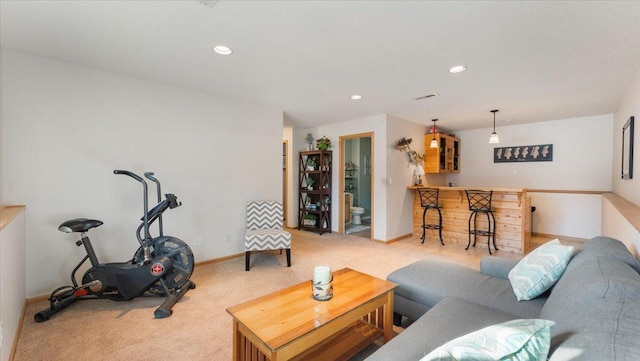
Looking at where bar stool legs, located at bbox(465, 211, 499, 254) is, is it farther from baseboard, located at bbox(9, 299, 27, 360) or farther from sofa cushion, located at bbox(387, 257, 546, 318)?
baseboard, located at bbox(9, 299, 27, 360)

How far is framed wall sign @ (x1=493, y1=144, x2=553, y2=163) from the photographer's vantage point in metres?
5.45

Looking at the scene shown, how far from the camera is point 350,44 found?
2326mm

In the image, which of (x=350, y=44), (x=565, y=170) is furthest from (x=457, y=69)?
(x=565, y=170)

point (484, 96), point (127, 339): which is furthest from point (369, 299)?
point (484, 96)

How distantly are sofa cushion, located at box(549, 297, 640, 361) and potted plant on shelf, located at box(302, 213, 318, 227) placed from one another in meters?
5.02

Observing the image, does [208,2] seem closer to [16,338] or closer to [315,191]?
[16,338]

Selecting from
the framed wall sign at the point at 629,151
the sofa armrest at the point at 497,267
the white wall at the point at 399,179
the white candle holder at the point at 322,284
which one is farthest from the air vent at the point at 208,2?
the framed wall sign at the point at 629,151

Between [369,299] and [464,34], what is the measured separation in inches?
83.1

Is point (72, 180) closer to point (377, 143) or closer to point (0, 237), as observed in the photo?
point (0, 237)

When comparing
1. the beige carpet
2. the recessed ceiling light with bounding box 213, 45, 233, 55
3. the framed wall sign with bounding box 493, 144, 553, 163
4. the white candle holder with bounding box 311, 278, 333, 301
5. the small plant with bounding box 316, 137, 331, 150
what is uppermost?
the recessed ceiling light with bounding box 213, 45, 233, 55

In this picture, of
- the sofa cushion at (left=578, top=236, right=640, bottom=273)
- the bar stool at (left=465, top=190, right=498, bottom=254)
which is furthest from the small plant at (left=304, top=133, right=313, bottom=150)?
the sofa cushion at (left=578, top=236, right=640, bottom=273)

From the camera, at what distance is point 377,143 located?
4.98m

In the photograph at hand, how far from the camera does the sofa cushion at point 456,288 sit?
5.37ft

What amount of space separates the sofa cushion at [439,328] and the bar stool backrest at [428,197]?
3.62 m
